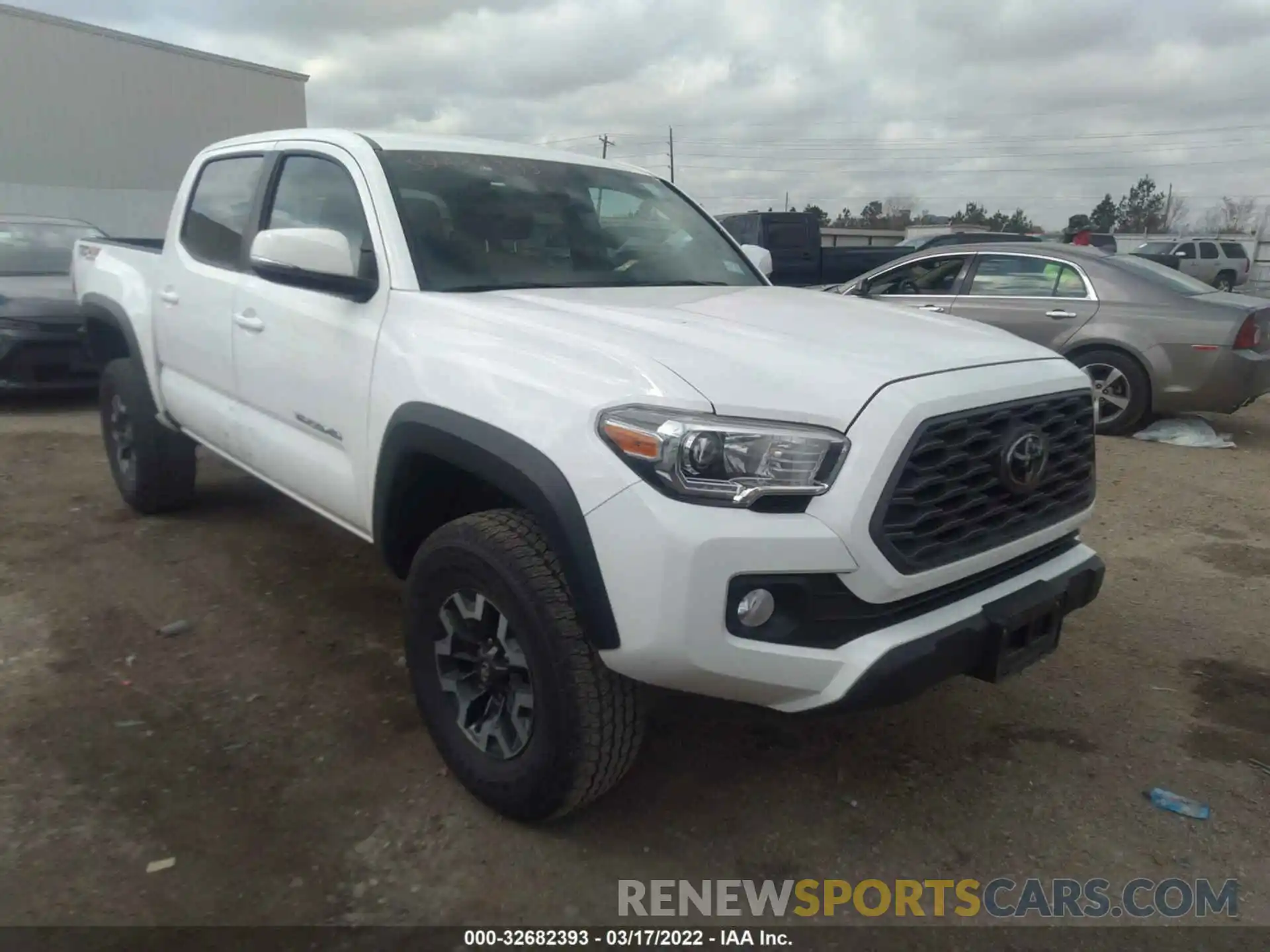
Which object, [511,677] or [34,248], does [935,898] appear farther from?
[34,248]

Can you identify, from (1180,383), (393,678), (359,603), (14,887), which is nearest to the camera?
(14,887)

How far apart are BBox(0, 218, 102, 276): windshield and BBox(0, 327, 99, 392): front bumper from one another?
1.02m

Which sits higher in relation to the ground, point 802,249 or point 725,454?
point 802,249

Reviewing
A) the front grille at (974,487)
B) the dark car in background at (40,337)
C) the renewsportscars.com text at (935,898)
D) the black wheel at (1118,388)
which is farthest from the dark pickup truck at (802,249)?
the renewsportscars.com text at (935,898)

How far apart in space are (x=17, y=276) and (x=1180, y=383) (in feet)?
32.1

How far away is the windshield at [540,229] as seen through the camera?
3.10m

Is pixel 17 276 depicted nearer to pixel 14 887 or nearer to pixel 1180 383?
pixel 14 887

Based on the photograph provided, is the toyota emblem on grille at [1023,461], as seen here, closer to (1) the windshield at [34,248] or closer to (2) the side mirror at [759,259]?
(2) the side mirror at [759,259]

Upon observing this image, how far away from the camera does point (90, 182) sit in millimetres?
20438

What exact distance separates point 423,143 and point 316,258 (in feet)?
2.81

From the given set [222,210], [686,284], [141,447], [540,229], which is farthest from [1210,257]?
[141,447]

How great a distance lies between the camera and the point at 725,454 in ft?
7.01

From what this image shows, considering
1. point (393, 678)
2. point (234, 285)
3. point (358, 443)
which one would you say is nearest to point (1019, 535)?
point (358, 443)

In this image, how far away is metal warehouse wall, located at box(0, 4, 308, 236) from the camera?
18.9 metres
